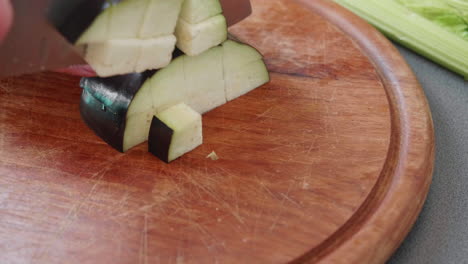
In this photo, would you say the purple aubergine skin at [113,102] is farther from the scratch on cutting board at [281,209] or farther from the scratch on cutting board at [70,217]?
the scratch on cutting board at [281,209]

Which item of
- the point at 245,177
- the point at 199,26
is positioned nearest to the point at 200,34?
the point at 199,26

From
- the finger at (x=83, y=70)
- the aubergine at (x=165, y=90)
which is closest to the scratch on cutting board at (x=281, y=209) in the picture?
the aubergine at (x=165, y=90)

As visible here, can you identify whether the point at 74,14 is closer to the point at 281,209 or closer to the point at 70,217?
the point at 70,217

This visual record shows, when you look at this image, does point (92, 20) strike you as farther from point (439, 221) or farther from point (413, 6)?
point (413, 6)

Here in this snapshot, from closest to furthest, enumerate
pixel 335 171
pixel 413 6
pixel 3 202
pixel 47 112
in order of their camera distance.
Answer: pixel 3 202, pixel 335 171, pixel 47 112, pixel 413 6

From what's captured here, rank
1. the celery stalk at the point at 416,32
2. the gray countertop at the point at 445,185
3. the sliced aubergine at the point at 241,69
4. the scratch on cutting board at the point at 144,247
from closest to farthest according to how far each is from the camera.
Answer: the scratch on cutting board at the point at 144,247
the gray countertop at the point at 445,185
the sliced aubergine at the point at 241,69
the celery stalk at the point at 416,32

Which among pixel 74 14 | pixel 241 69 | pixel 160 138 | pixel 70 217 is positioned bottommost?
pixel 70 217

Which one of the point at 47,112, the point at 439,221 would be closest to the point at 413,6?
the point at 439,221
